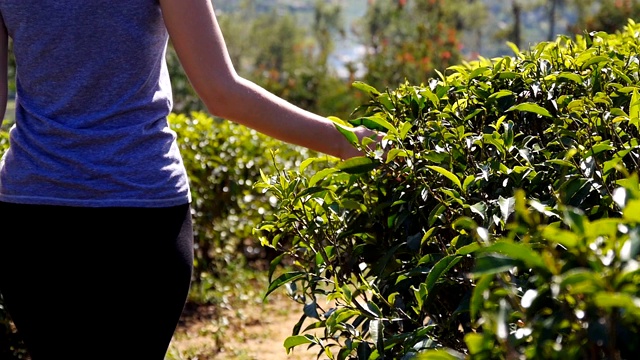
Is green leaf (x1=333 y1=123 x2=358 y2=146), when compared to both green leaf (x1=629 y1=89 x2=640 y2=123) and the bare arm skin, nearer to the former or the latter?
green leaf (x1=629 y1=89 x2=640 y2=123)

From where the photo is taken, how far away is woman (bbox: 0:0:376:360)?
1.95 meters

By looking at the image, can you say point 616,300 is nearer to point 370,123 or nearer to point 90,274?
point 370,123

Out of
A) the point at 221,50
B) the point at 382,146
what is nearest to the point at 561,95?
the point at 382,146

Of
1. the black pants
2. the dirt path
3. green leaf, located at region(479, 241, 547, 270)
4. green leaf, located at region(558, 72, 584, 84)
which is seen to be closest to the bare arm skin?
the black pants

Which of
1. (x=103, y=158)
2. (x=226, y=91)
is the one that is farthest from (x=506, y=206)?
(x=103, y=158)

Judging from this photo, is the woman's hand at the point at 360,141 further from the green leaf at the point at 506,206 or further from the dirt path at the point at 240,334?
the dirt path at the point at 240,334

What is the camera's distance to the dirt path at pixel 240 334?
4.86 meters

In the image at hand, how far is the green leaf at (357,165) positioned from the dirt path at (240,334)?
256cm

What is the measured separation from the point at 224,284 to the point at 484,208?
15.0 ft

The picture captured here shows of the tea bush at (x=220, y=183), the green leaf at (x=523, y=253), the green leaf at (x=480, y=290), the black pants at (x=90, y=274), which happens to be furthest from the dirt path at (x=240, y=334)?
the green leaf at (x=523, y=253)

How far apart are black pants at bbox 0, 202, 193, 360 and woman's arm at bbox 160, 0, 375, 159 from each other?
28 centimetres

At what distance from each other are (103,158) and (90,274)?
0.26 metres

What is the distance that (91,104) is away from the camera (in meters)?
1.97

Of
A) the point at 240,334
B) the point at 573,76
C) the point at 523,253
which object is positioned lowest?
the point at 240,334
